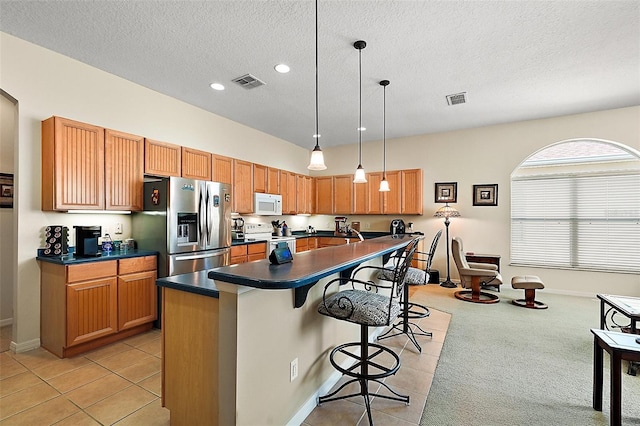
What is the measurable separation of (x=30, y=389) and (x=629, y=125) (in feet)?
25.2

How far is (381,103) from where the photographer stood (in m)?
4.25

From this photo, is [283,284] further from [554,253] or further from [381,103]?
[554,253]

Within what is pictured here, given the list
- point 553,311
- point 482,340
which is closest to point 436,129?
point 553,311

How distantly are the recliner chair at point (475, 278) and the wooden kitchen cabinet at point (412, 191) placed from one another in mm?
1307

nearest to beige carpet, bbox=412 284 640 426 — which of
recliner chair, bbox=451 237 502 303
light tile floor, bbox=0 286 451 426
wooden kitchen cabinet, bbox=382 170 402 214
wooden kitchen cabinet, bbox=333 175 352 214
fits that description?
light tile floor, bbox=0 286 451 426

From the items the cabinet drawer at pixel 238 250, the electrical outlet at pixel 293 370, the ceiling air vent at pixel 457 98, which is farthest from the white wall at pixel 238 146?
the electrical outlet at pixel 293 370

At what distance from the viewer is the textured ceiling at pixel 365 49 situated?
7.70 ft

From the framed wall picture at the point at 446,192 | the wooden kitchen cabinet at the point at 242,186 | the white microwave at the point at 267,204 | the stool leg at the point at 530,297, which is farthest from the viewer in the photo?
the framed wall picture at the point at 446,192

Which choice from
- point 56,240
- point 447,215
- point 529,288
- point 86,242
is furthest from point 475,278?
point 56,240

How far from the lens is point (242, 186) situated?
4.98 metres

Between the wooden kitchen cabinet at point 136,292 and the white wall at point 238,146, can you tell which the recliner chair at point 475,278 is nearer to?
the white wall at point 238,146

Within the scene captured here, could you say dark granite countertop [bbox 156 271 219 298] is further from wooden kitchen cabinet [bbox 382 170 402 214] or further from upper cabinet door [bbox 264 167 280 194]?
wooden kitchen cabinet [bbox 382 170 402 214]

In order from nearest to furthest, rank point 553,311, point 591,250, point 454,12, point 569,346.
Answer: point 454,12
point 569,346
point 553,311
point 591,250

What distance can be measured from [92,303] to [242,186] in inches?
106
